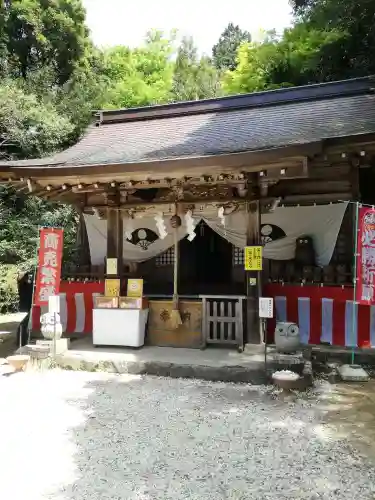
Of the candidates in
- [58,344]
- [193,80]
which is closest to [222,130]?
[58,344]

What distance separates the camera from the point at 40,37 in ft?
59.4

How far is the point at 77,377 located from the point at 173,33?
2824 centimetres

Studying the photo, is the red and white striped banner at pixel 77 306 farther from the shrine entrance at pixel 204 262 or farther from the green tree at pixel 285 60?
the green tree at pixel 285 60

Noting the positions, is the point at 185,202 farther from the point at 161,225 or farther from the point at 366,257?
the point at 366,257

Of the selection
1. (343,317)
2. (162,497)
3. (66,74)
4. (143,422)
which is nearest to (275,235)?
(343,317)

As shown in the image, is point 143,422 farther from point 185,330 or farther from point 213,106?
point 213,106

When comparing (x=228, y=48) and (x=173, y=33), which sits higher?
(x=228, y=48)

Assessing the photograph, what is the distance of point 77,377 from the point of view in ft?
19.9

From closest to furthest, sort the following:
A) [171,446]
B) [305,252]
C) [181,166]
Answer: [171,446] → [181,166] → [305,252]

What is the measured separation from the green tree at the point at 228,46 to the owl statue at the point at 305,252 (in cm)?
2580

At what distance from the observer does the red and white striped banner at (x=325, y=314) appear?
657 centimetres

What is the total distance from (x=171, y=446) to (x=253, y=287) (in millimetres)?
3512

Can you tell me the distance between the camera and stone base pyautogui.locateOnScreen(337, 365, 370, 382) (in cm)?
561

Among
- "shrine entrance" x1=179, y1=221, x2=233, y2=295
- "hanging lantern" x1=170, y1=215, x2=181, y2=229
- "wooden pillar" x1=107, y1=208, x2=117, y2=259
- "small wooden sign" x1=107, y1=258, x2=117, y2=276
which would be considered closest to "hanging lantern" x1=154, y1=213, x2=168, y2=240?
"hanging lantern" x1=170, y1=215, x2=181, y2=229
